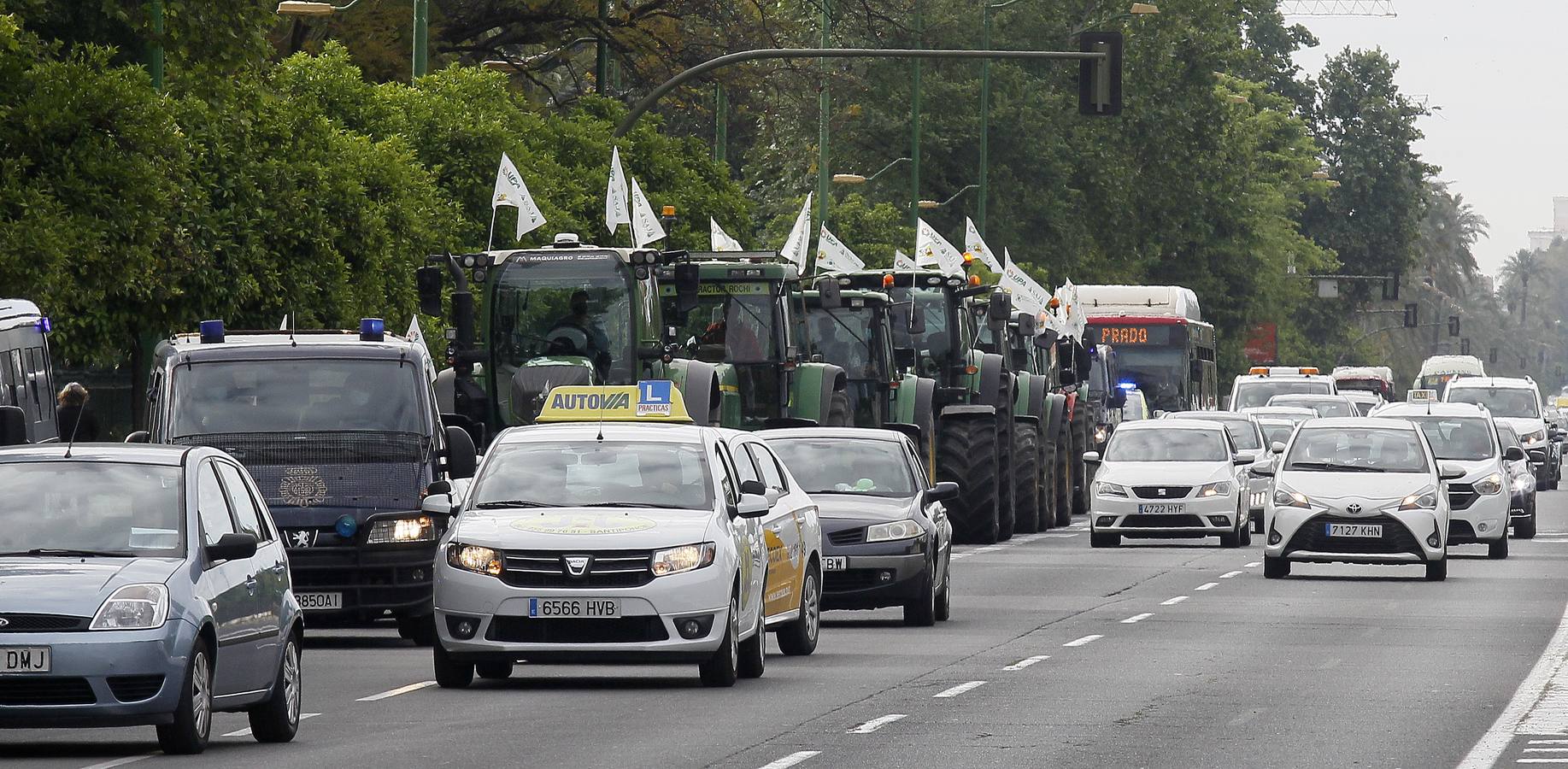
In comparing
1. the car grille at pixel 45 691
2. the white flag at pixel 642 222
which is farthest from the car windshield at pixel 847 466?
the car grille at pixel 45 691

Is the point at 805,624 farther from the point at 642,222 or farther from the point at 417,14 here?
the point at 642,222

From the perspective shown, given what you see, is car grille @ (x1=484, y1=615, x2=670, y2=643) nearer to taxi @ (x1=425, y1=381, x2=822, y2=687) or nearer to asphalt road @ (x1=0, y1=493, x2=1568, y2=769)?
taxi @ (x1=425, y1=381, x2=822, y2=687)

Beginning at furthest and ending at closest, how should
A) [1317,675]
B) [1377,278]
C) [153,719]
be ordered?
1. [1377,278]
2. [1317,675]
3. [153,719]

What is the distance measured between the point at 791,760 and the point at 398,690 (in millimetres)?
4209

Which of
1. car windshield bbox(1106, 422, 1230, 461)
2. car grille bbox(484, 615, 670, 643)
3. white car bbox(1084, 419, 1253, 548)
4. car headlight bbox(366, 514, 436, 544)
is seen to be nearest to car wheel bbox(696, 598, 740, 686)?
car grille bbox(484, 615, 670, 643)

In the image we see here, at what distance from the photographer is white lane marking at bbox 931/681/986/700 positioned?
15.7 metres

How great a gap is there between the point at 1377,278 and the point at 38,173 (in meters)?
83.4

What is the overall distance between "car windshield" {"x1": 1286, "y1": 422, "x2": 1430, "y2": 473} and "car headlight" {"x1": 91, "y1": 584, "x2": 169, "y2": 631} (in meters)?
17.8

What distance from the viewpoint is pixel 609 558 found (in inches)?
620

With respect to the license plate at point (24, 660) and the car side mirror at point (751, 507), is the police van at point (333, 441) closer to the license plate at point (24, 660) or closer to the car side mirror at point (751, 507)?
the car side mirror at point (751, 507)

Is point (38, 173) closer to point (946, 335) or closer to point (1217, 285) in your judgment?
point (946, 335)

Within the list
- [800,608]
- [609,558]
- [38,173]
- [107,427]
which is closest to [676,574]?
[609,558]

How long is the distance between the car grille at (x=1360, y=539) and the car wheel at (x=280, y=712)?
15732 millimetres

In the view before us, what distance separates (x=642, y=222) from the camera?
1350 inches
